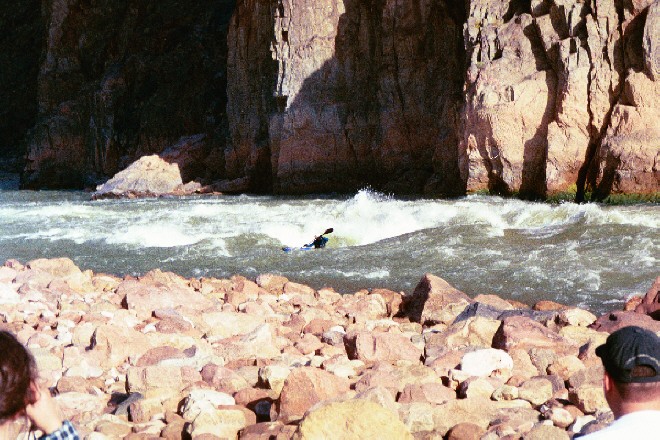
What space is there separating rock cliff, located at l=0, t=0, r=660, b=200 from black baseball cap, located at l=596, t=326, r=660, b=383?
1284 cm

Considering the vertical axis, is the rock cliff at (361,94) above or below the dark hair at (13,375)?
above

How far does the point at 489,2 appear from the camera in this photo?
680 inches

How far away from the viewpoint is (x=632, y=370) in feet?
5.90

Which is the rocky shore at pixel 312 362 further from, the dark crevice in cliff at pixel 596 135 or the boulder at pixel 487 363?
the dark crevice in cliff at pixel 596 135

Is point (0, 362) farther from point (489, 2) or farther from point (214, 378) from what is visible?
point (489, 2)

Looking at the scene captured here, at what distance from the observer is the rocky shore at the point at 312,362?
3.41 metres

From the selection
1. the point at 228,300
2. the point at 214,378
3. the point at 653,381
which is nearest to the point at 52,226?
the point at 228,300

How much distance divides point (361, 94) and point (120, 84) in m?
15.4

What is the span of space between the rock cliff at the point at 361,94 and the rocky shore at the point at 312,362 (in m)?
9.02

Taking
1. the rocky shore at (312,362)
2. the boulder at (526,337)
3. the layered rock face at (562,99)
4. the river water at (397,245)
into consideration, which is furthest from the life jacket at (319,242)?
the layered rock face at (562,99)

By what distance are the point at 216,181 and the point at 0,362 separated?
25477 millimetres

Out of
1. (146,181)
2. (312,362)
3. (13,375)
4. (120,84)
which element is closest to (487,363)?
(312,362)

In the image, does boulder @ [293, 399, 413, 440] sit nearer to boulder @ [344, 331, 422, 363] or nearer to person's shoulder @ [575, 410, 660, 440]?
person's shoulder @ [575, 410, 660, 440]

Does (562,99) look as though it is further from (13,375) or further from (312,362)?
(13,375)
